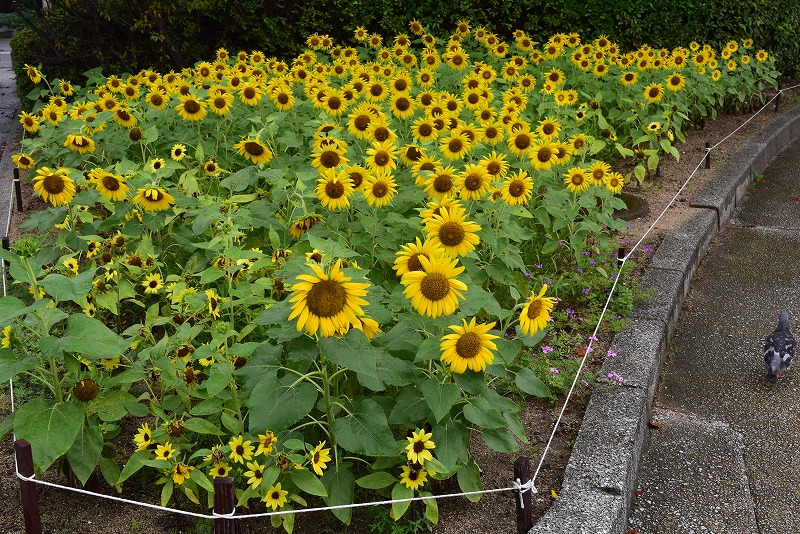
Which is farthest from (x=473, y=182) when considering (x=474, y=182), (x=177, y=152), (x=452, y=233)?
(x=177, y=152)

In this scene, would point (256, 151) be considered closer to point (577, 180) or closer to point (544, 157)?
point (544, 157)

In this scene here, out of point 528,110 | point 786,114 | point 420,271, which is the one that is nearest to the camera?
point 420,271

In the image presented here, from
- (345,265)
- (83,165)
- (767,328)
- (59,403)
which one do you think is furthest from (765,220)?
(59,403)

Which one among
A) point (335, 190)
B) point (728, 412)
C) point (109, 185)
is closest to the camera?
point (335, 190)

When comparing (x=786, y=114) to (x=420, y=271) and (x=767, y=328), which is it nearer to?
(x=767, y=328)

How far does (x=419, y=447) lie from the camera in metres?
2.70

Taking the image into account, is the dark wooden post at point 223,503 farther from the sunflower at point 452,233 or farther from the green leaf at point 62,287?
the sunflower at point 452,233

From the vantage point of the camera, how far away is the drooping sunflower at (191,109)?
5.32 m

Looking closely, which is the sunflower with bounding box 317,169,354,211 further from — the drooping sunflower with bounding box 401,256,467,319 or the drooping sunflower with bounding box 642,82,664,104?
the drooping sunflower with bounding box 642,82,664,104

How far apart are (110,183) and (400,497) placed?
7.73 ft

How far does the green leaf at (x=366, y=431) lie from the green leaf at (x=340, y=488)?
0.16m

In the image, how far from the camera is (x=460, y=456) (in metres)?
2.84

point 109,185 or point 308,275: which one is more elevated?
point 308,275

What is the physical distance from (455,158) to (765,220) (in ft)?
10.6
